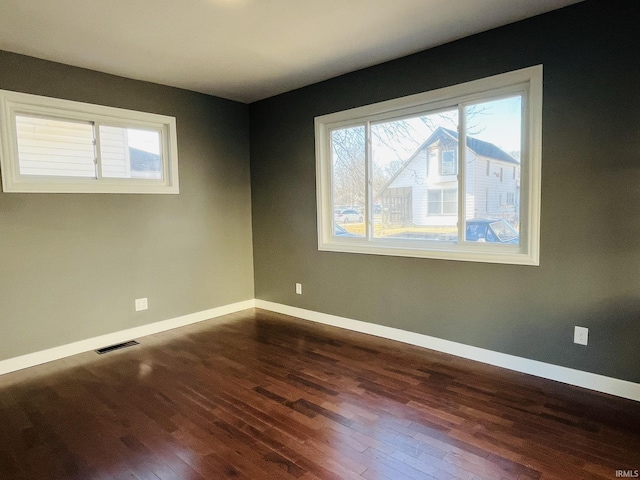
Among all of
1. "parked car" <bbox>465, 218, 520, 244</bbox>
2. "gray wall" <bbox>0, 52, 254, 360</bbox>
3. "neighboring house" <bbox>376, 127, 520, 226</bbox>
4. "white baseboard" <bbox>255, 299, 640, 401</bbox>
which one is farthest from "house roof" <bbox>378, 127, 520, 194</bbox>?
"gray wall" <bbox>0, 52, 254, 360</bbox>

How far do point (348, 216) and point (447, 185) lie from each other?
1.14 meters

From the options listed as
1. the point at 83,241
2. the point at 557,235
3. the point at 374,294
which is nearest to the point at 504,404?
the point at 557,235

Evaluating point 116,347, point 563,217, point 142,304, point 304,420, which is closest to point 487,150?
point 563,217

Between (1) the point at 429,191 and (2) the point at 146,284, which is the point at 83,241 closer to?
(2) the point at 146,284

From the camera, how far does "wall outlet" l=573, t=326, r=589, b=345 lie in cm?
261

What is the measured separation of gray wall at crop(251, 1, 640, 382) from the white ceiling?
0.66ft

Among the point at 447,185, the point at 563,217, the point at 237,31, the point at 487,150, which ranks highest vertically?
the point at 237,31

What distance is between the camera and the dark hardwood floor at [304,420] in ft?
6.24

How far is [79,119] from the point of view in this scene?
3506 millimetres

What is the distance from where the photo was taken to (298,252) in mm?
4492

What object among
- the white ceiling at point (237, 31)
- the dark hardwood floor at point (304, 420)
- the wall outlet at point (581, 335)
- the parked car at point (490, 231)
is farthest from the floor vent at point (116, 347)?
the wall outlet at point (581, 335)

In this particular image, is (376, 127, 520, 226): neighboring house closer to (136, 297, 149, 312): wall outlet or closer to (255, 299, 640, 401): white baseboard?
(255, 299, 640, 401): white baseboard

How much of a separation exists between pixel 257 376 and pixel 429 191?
83.2 inches

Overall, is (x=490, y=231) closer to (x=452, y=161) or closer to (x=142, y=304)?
(x=452, y=161)
